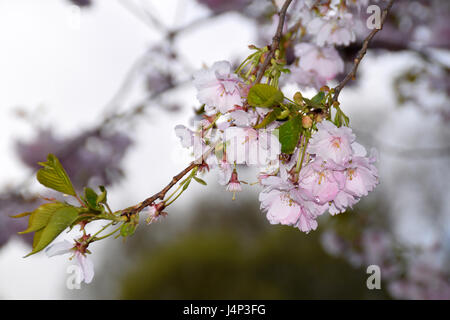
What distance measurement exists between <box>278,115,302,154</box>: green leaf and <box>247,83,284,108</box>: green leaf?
0.04 m

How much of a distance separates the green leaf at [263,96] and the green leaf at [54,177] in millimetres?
304

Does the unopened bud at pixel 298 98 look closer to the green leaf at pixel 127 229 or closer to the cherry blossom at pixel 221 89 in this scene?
the cherry blossom at pixel 221 89

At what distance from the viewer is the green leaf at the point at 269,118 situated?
61 cm

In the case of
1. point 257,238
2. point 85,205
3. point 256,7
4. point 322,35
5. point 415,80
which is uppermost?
point 257,238

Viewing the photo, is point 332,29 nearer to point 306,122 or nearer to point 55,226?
point 306,122

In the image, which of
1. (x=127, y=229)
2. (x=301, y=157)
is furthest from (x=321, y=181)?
(x=127, y=229)

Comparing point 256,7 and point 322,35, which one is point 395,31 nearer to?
point 256,7

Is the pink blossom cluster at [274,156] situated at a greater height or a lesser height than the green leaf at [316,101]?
lesser

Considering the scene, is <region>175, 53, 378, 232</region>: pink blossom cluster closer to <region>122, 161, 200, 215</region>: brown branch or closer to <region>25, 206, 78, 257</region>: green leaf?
<region>122, 161, 200, 215</region>: brown branch

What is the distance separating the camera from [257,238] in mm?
13672

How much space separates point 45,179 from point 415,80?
2.87 metres

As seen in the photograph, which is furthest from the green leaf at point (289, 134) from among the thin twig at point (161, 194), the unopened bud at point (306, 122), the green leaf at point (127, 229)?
the green leaf at point (127, 229)

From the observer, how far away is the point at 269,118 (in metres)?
0.61

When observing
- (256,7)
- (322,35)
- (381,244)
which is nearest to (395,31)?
(256,7)
